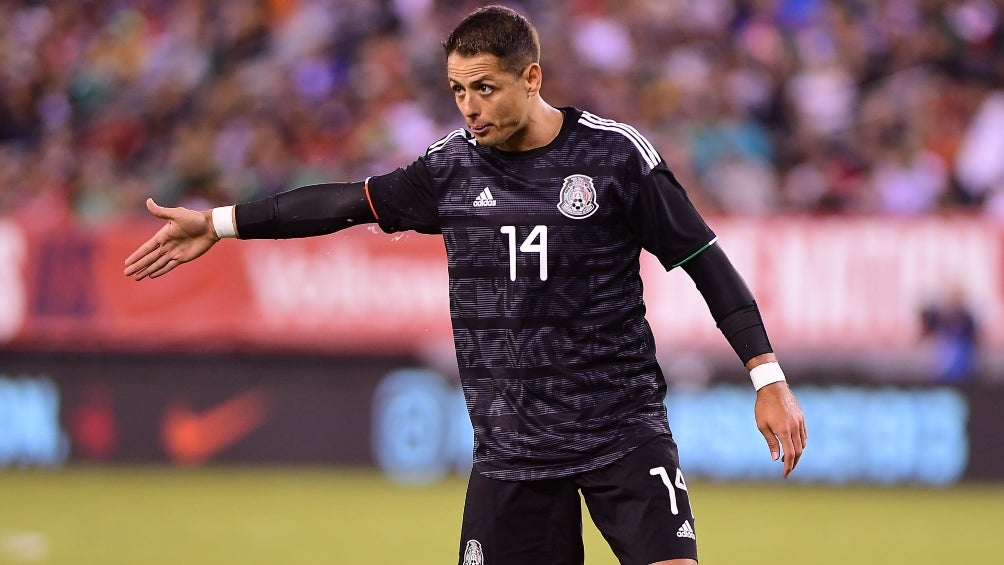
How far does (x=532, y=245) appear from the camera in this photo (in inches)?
192

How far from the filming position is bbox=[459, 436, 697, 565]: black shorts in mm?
4801

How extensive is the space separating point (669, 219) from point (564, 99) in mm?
8866

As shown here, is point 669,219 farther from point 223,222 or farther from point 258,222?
point 223,222

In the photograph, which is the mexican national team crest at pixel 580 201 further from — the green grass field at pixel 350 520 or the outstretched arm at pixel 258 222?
the green grass field at pixel 350 520

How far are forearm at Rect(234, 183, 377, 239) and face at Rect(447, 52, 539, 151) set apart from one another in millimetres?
560

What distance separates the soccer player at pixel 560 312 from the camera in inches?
190

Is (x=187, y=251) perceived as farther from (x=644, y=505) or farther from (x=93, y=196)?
(x=93, y=196)

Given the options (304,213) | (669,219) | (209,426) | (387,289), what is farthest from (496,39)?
(209,426)

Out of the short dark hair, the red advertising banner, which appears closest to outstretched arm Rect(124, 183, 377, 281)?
the short dark hair

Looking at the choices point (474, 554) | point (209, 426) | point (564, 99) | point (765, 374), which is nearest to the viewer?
point (765, 374)

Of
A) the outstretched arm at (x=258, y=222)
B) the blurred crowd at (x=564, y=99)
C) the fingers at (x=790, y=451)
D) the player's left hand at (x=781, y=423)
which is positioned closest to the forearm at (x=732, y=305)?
the player's left hand at (x=781, y=423)

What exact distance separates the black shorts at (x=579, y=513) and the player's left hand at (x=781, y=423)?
1.13 ft

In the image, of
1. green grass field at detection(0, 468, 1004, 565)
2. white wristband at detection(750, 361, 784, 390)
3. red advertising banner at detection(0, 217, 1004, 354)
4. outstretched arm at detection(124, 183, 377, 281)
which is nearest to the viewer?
white wristband at detection(750, 361, 784, 390)

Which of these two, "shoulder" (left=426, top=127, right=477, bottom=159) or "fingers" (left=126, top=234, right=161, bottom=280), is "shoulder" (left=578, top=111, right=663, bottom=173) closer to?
"shoulder" (left=426, top=127, right=477, bottom=159)
